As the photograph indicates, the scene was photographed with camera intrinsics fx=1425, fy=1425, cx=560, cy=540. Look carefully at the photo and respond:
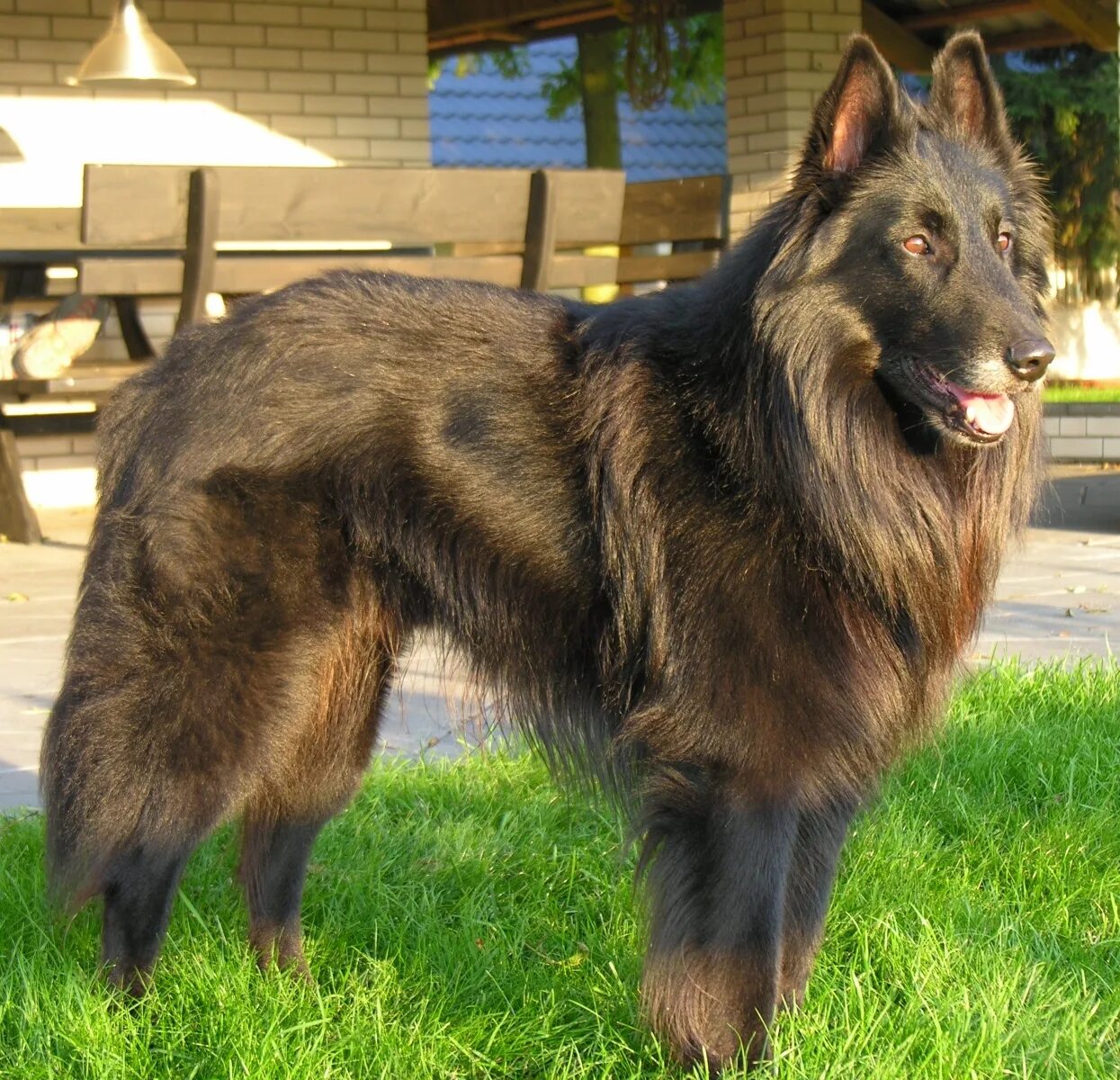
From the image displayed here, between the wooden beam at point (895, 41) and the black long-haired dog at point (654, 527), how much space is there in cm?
979

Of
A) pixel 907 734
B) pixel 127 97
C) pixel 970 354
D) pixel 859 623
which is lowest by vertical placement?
pixel 907 734

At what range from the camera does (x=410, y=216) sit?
6.24 m

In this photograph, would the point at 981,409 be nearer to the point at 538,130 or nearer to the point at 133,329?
the point at 133,329

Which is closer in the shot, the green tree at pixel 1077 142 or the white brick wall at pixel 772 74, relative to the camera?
the white brick wall at pixel 772 74

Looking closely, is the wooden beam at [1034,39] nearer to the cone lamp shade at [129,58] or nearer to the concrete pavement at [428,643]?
the concrete pavement at [428,643]

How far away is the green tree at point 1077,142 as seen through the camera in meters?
14.5

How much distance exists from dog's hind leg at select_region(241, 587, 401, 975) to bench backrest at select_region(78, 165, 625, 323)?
10.1ft

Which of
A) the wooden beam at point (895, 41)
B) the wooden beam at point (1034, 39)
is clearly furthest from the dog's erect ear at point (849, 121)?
the wooden beam at point (1034, 39)

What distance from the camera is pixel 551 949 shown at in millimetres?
3227

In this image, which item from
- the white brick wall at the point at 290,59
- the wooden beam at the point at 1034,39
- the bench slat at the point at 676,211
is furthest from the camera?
the wooden beam at the point at 1034,39

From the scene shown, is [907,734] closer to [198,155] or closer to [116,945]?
[116,945]

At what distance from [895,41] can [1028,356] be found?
10.4 m

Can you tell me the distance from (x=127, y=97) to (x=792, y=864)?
849 cm

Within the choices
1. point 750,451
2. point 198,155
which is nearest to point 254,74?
point 198,155
